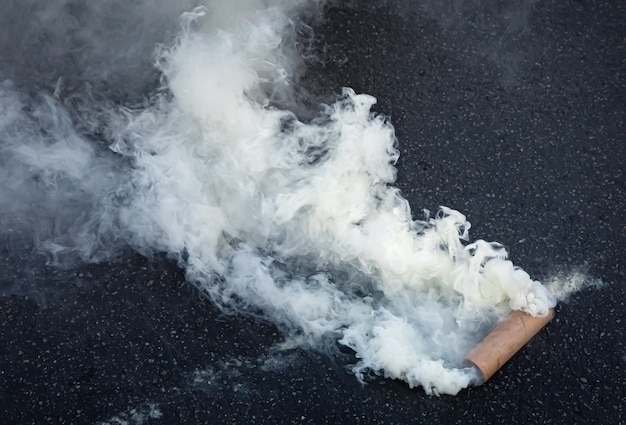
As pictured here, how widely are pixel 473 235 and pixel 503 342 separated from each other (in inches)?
28.9

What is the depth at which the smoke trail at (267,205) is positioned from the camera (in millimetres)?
3385

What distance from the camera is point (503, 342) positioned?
10.5ft

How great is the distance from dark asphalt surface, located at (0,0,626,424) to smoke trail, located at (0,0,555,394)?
14 centimetres

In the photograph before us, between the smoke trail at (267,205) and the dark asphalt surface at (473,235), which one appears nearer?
the dark asphalt surface at (473,235)

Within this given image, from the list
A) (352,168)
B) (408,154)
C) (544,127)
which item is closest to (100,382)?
(352,168)

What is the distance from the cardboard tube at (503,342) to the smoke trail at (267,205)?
0.06 meters

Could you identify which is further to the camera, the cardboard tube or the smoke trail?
the smoke trail

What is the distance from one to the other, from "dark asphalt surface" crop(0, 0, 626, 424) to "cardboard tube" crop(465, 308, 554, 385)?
13cm

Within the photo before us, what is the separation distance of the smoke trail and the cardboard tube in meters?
0.06

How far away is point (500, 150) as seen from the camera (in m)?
4.22

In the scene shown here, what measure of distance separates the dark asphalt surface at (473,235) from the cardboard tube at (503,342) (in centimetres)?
13

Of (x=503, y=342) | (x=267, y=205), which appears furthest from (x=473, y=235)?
(x=267, y=205)

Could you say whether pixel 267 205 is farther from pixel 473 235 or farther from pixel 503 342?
pixel 503 342

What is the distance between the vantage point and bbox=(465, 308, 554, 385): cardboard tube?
317cm
